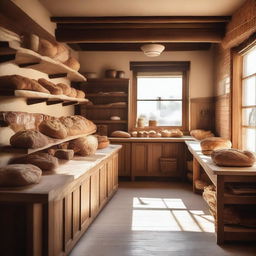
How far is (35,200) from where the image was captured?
2.02 meters

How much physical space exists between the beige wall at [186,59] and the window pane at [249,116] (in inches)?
78.1

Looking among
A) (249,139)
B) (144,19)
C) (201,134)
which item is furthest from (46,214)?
(201,134)

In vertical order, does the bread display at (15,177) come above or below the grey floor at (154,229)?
above

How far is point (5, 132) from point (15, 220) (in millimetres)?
1170

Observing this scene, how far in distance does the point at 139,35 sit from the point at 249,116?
2.22 m

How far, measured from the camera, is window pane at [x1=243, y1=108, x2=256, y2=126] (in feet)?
13.4

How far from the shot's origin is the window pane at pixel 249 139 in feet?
13.4

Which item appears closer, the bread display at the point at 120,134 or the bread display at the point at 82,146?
the bread display at the point at 82,146

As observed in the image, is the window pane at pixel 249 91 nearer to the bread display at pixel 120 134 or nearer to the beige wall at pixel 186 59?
the beige wall at pixel 186 59

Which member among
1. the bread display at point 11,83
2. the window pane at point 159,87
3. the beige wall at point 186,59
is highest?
the beige wall at point 186,59

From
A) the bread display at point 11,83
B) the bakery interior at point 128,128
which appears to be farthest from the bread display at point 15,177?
the bread display at point 11,83

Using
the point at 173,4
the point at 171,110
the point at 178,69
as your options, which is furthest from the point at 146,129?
the point at 173,4

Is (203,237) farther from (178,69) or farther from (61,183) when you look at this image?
(178,69)

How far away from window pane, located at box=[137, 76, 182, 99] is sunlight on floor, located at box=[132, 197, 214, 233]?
2.74 meters
